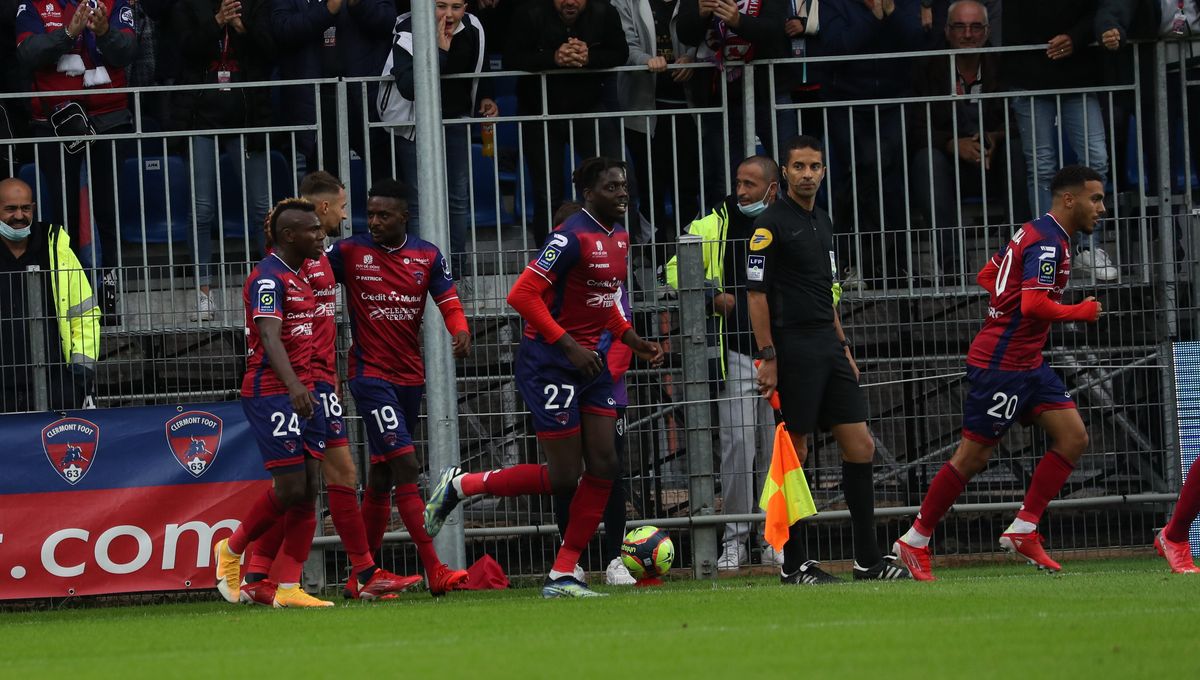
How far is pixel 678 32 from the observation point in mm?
12883

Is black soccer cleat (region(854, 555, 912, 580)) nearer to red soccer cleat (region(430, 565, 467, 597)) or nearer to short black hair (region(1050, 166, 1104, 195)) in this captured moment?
red soccer cleat (region(430, 565, 467, 597))

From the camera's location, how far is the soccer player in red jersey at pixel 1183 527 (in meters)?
9.79

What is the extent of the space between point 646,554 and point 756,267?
6.63ft

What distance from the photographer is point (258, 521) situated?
9758 millimetres

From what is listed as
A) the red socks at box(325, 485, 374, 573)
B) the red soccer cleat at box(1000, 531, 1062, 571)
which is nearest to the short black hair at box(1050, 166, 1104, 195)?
the red soccer cleat at box(1000, 531, 1062, 571)

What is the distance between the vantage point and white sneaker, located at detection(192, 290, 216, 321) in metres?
11.3

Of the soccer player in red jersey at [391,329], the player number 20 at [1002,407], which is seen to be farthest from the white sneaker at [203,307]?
the player number 20 at [1002,407]

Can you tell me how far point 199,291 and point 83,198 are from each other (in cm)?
183

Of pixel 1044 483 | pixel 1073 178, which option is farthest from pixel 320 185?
pixel 1044 483

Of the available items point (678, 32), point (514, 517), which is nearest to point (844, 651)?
point (514, 517)

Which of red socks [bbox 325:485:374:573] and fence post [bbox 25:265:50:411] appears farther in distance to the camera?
fence post [bbox 25:265:50:411]

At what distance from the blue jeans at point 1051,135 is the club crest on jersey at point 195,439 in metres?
6.17

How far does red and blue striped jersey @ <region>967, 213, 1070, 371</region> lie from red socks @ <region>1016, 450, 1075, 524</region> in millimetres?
597

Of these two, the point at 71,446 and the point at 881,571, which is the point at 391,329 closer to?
the point at 71,446
